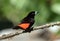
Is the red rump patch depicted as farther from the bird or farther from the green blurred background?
the green blurred background

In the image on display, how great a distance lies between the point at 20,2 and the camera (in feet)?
5.93

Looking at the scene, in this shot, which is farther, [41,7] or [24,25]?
[41,7]

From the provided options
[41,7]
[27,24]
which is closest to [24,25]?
[27,24]

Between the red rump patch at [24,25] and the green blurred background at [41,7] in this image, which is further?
the green blurred background at [41,7]

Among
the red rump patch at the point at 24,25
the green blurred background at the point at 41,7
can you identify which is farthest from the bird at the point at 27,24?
the green blurred background at the point at 41,7

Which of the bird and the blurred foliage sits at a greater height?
the blurred foliage

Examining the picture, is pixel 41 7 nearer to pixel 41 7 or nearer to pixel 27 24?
pixel 41 7

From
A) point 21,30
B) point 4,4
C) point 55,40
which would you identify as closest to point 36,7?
point 4,4

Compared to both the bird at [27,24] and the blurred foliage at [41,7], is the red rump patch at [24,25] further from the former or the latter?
the blurred foliage at [41,7]

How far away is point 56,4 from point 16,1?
322 millimetres

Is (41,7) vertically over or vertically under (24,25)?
over

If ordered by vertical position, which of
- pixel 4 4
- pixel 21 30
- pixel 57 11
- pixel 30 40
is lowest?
pixel 21 30

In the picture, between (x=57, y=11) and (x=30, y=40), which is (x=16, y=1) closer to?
(x=57, y=11)

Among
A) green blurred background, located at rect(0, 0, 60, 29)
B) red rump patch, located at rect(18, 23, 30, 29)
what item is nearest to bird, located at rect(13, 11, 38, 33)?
red rump patch, located at rect(18, 23, 30, 29)
